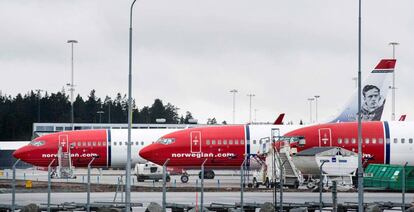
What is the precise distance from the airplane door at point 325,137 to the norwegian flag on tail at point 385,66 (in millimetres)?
15767

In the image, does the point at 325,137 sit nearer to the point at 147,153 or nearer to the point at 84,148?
the point at 147,153

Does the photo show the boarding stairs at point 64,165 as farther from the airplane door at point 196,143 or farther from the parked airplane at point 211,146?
the airplane door at point 196,143

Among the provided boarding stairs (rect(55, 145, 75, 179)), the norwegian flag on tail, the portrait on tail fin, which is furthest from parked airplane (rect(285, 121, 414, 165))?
boarding stairs (rect(55, 145, 75, 179))

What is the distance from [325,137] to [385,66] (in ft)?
55.3

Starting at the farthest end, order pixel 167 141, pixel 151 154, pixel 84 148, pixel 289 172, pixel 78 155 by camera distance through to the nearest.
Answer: pixel 78 155 < pixel 84 148 < pixel 151 154 < pixel 167 141 < pixel 289 172

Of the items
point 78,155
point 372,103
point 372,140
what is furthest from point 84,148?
point 372,103

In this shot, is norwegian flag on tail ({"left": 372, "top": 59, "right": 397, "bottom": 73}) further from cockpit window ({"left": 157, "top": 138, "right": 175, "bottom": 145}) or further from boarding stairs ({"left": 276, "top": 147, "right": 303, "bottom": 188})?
boarding stairs ({"left": 276, "top": 147, "right": 303, "bottom": 188})

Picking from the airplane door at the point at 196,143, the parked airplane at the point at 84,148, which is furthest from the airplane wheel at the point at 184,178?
the parked airplane at the point at 84,148

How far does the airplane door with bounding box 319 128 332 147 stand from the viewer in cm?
6391

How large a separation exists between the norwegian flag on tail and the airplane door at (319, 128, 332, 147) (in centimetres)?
1577

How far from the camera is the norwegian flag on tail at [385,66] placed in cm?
7844

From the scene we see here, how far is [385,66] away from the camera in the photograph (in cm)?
7862

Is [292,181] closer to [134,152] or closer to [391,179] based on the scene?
[391,179]

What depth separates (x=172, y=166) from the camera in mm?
68438
